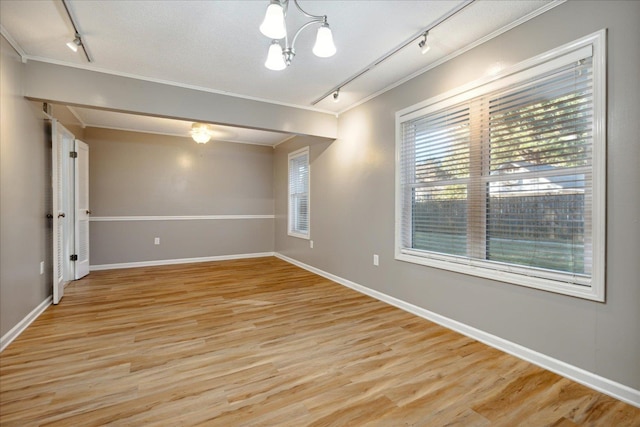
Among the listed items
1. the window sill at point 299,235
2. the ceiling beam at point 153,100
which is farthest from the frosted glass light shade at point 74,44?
the window sill at point 299,235

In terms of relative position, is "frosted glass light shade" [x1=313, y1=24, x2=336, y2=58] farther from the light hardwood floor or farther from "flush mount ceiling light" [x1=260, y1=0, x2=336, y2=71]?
the light hardwood floor

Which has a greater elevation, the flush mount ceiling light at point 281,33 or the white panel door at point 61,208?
the flush mount ceiling light at point 281,33

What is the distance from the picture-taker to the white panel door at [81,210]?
4.03 metres

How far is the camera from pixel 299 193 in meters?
5.53

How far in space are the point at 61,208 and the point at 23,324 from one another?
1607 mm

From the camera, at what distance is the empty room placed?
1694 mm

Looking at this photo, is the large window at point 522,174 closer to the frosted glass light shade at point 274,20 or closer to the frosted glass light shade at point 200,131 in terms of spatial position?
the frosted glass light shade at point 274,20

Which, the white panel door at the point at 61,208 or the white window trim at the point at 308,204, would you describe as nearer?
the white panel door at the point at 61,208

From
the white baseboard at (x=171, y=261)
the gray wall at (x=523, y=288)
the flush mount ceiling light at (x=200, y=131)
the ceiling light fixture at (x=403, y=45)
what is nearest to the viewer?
the gray wall at (x=523, y=288)

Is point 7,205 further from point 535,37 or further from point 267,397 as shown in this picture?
point 535,37

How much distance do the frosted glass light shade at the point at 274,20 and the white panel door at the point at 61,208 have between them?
9.56 feet

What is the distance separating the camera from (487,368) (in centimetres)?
203

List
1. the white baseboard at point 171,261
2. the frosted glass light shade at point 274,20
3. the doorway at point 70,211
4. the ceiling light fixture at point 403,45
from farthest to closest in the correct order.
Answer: the white baseboard at point 171,261 → the doorway at point 70,211 → the ceiling light fixture at point 403,45 → the frosted glass light shade at point 274,20

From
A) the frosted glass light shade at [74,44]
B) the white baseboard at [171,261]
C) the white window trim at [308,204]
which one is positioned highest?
the frosted glass light shade at [74,44]
